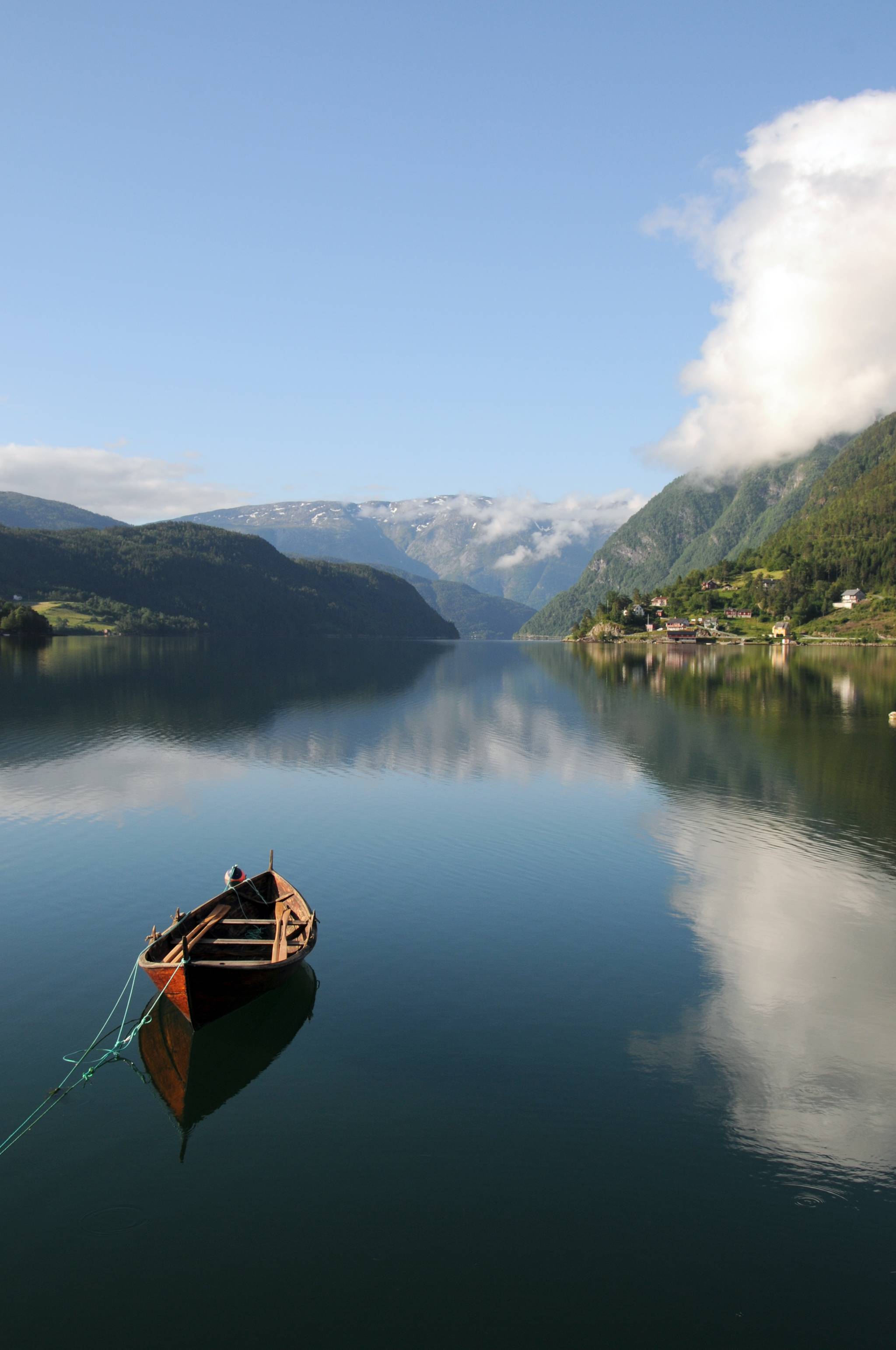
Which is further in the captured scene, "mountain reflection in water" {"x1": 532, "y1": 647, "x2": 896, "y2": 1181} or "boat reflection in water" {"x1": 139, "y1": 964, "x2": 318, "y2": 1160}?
"boat reflection in water" {"x1": 139, "y1": 964, "x2": 318, "y2": 1160}

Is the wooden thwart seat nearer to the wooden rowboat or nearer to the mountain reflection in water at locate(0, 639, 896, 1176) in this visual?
the wooden rowboat

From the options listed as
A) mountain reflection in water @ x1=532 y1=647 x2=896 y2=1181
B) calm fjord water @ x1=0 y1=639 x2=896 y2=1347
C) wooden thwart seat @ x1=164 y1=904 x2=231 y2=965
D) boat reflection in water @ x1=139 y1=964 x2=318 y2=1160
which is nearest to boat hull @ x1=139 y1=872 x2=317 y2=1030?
wooden thwart seat @ x1=164 y1=904 x2=231 y2=965

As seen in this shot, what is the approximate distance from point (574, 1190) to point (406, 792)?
120 feet

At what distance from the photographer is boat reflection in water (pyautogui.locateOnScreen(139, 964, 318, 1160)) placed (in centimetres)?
1842

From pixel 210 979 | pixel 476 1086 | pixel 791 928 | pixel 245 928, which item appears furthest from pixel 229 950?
pixel 791 928

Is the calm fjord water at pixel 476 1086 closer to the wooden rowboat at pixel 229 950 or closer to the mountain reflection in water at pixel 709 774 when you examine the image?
the mountain reflection in water at pixel 709 774

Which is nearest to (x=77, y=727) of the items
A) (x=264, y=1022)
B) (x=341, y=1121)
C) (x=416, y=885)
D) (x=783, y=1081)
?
(x=416, y=885)

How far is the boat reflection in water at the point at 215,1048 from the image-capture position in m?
18.4

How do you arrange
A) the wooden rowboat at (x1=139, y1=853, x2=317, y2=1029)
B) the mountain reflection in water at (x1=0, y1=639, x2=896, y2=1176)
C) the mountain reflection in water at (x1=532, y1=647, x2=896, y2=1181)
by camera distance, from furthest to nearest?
the wooden rowboat at (x1=139, y1=853, x2=317, y2=1029), the mountain reflection in water at (x1=0, y1=639, x2=896, y2=1176), the mountain reflection in water at (x1=532, y1=647, x2=896, y2=1181)

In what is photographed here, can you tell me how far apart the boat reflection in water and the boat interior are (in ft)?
Answer: 4.58

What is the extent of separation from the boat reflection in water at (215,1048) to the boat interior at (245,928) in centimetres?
140

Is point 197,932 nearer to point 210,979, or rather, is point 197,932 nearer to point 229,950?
point 229,950

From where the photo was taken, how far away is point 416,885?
1310 inches

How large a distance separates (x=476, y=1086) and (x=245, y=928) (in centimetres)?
1067
